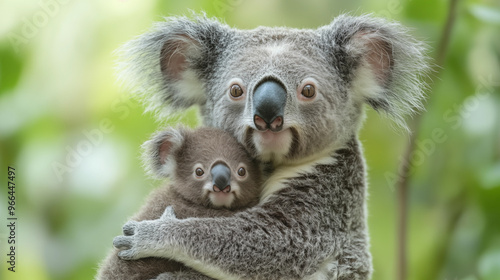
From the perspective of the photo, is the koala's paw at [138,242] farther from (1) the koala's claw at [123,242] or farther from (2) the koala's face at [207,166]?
(2) the koala's face at [207,166]

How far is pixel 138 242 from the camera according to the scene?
239 cm

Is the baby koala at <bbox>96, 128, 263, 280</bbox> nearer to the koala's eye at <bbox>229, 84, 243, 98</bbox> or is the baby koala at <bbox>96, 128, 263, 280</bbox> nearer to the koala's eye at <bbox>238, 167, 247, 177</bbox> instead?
the koala's eye at <bbox>238, 167, 247, 177</bbox>

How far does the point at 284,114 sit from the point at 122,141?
2.05 metres

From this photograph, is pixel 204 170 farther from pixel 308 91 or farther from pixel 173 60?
pixel 173 60

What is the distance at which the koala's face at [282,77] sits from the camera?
2568 millimetres

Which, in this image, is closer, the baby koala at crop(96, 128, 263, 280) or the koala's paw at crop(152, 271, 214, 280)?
the koala's paw at crop(152, 271, 214, 280)

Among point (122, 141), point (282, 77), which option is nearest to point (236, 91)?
point (282, 77)

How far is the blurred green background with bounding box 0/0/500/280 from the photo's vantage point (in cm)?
396

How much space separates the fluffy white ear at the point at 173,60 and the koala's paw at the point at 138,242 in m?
0.91

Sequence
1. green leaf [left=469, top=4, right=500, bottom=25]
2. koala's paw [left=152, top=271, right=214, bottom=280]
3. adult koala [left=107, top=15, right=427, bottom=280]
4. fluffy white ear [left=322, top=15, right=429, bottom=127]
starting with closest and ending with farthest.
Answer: koala's paw [left=152, top=271, right=214, bottom=280] < adult koala [left=107, top=15, right=427, bottom=280] < fluffy white ear [left=322, top=15, right=429, bottom=127] < green leaf [left=469, top=4, right=500, bottom=25]

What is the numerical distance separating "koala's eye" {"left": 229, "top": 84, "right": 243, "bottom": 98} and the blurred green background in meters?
1.37

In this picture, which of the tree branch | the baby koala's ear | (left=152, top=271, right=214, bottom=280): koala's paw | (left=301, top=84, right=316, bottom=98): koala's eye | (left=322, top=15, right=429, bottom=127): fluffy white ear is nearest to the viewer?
(left=152, top=271, right=214, bottom=280): koala's paw

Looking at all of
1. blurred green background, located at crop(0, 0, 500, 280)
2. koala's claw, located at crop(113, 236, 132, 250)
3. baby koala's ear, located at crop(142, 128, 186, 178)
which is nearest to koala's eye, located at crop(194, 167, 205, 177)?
baby koala's ear, located at crop(142, 128, 186, 178)

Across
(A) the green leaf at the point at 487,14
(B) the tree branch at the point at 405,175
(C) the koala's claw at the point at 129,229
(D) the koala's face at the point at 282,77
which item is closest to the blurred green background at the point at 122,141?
(A) the green leaf at the point at 487,14
